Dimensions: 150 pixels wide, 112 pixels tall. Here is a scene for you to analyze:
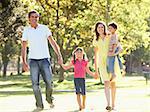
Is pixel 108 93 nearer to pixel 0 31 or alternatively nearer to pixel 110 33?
pixel 110 33

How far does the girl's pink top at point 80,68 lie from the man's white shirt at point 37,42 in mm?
1202

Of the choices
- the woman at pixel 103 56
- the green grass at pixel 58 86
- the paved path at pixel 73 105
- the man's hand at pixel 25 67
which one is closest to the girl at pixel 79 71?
the paved path at pixel 73 105

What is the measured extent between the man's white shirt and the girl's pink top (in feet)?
3.94

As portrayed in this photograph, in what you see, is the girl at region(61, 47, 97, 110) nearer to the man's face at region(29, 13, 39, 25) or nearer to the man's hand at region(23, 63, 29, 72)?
the man's hand at region(23, 63, 29, 72)

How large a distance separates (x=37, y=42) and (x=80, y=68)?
5.02ft

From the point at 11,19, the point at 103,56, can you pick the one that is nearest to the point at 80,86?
the point at 103,56

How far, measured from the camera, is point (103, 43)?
11.9 metres

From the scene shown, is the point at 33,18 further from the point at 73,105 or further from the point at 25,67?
the point at 73,105

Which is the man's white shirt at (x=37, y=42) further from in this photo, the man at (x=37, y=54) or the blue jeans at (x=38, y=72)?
the blue jeans at (x=38, y=72)

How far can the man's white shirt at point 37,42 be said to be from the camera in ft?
38.4

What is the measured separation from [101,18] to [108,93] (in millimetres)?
23036

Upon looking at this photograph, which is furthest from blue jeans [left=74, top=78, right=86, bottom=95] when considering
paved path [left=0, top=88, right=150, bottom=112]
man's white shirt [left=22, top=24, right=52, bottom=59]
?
man's white shirt [left=22, top=24, right=52, bottom=59]

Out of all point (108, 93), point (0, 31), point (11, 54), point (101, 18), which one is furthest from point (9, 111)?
point (11, 54)

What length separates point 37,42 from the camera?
11.8 meters
